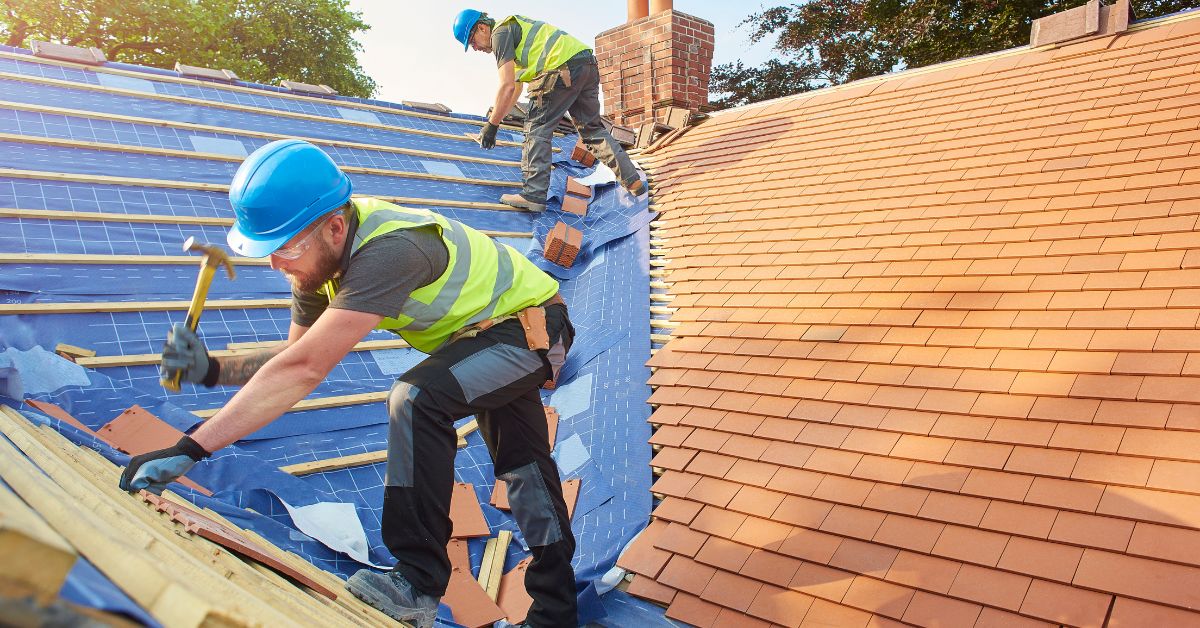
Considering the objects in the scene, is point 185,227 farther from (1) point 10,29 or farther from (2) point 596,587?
(1) point 10,29

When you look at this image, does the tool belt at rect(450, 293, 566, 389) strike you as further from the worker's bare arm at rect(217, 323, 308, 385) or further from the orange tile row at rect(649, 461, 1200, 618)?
the orange tile row at rect(649, 461, 1200, 618)

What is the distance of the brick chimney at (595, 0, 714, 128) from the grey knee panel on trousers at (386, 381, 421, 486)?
6318 mm

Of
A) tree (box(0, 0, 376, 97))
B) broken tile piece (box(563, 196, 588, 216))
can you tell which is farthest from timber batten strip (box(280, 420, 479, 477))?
tree (box(0, 0, 376, 97))

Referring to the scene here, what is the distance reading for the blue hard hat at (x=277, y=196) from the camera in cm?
210

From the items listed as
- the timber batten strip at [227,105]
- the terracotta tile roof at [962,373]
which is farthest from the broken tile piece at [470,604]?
the timber batten strip at [227,105]

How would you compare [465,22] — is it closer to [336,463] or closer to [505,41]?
[505,41]

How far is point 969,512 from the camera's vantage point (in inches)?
101

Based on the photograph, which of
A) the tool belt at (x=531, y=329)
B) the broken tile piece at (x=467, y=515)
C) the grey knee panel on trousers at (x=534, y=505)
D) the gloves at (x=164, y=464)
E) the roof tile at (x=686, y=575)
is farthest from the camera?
the broken tile piece at (x=467, y=515)

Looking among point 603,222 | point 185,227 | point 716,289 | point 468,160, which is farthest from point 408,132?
point 716,289

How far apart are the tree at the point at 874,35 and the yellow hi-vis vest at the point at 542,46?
27.9ft

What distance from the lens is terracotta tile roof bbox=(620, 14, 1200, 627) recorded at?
2.39 metres

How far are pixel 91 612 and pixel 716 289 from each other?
3.87m

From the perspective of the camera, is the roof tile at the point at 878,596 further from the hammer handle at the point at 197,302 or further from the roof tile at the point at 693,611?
the hammer handle at the point at 197,302

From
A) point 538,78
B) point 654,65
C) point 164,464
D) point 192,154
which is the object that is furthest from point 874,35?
point 164,464
